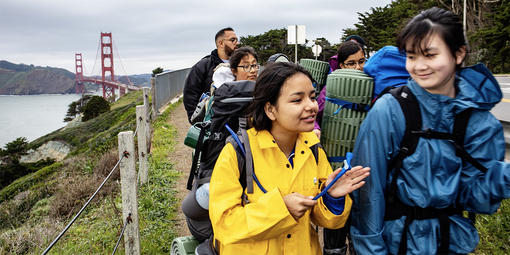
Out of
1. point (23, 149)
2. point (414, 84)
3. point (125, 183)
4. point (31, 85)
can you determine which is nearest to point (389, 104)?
point (414, 84)

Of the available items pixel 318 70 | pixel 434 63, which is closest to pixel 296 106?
pixel 434 63

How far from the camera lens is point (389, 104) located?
5.24 ft

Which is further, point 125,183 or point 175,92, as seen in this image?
point 175,92

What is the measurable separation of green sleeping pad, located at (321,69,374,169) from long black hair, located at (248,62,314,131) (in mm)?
226

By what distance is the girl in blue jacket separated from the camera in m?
1.53

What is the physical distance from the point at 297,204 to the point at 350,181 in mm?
221

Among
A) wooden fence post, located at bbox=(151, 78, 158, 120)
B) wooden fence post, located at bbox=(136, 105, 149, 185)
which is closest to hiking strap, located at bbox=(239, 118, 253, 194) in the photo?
wooden fence post, located at bbox=(136, 105, 149, 185)

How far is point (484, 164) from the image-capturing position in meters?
1.57

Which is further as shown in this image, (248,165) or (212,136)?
(212,136)

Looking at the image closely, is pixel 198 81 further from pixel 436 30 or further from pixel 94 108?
pixel 94 108

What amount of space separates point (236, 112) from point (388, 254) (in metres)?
0.96

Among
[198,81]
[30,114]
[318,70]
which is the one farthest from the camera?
[30,114]

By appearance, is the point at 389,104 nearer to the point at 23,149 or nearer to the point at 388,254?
the point at 388,254

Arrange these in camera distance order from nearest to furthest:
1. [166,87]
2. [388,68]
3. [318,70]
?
1. [388,68]
2. [318,70]
3. [166,87]
